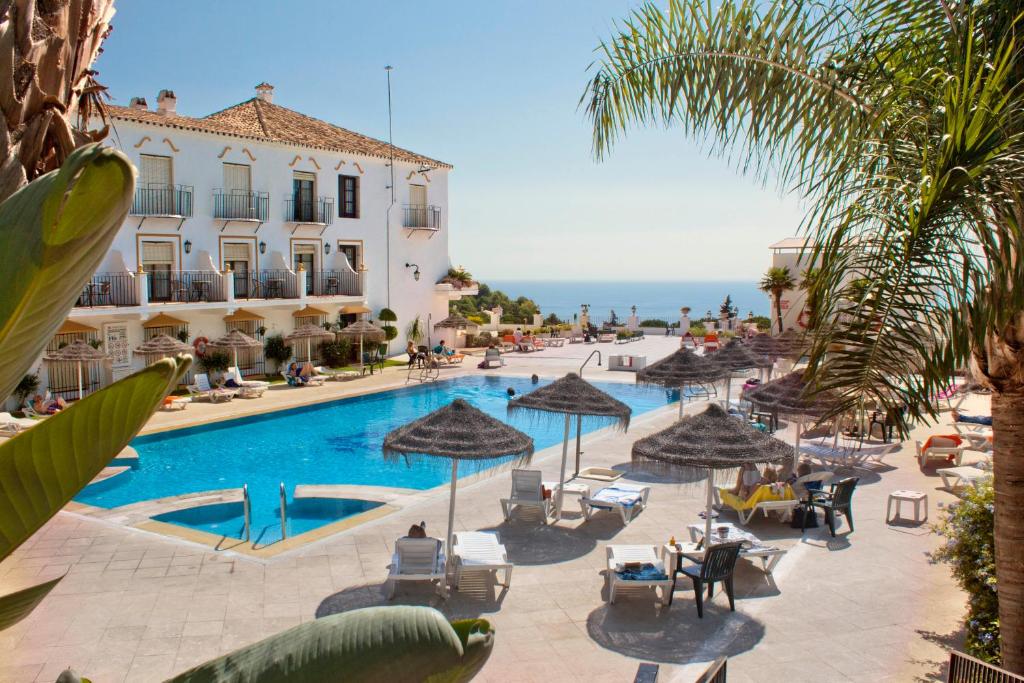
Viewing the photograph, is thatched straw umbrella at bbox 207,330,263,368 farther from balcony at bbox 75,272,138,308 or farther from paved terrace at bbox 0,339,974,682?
paved terrace at bbox 0,339,974,682

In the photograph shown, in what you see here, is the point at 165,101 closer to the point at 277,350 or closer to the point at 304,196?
the point at 304,196

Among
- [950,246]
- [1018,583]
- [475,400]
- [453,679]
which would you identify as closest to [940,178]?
[950,246]

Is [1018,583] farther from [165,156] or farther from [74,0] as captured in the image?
[165,156]

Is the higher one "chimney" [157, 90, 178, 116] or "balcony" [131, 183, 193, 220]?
"chimney" [157, 90, 178, 116]

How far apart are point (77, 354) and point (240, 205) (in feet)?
28.2

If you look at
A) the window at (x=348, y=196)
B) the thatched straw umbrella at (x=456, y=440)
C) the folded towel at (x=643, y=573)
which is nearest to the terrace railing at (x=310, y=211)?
the window at (x=348, y=196)

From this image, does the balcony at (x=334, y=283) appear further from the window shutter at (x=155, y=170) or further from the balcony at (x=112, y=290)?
the balcony at (x=112, y=290)

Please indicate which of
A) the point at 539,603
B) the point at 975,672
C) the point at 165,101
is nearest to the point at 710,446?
the point at 539,603

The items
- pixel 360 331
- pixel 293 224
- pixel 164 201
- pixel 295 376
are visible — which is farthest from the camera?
pixel 293 224

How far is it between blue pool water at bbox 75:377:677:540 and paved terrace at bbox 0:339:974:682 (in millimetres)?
1837

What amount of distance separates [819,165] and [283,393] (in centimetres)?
2034

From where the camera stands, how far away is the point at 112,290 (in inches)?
871

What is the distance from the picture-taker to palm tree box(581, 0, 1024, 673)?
390 centimetres

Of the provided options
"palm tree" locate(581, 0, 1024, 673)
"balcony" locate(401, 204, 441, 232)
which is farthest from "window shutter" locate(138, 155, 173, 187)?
"palm tree" locate(581, 0, 1024, 673)
